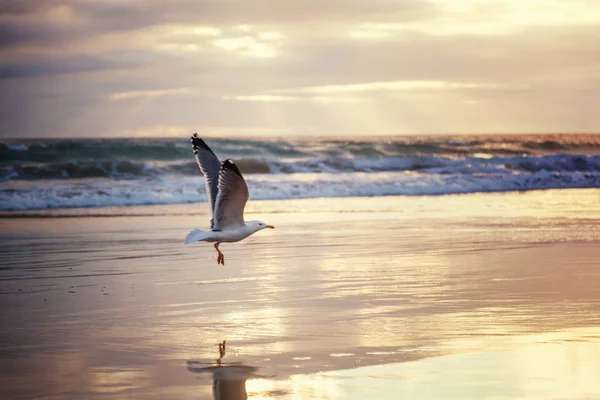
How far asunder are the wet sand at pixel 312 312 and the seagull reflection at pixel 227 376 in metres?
0.04

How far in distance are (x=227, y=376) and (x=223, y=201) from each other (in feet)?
12.9

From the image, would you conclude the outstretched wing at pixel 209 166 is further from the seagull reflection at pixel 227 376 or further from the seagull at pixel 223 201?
the seagull reflection at pixel 227 376

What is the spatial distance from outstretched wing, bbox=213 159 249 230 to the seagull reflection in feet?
9.73

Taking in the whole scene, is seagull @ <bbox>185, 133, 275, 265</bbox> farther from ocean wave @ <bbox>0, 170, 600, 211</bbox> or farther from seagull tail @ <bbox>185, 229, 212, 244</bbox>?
ocean wave @ <bbox>0, 170, 600, 211</bbox>

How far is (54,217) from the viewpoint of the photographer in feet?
61.7

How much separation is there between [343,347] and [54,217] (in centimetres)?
1295

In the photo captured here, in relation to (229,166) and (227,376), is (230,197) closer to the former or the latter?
(229,166)

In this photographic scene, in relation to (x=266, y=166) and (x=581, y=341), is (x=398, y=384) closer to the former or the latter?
(x=581, y=341)

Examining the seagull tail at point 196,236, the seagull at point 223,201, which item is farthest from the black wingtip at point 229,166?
the seagull tail at point 196,236

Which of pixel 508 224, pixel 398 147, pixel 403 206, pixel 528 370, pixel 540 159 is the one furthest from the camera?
pixel 398 147

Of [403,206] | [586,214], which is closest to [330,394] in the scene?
[586,214]

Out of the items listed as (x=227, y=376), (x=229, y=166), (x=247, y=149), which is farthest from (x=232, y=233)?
(x=247, y=149)

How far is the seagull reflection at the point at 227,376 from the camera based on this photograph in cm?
589

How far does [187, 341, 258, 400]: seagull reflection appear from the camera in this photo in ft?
19.3
